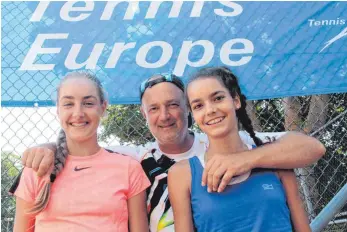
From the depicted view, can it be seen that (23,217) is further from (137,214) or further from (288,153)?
(288,153)

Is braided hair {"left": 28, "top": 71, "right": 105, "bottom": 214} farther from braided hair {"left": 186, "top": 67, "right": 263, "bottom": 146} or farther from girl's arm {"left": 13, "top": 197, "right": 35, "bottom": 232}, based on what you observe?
braided hair {"left": 186, "top": 67, "right": 263, "bottom": 146}

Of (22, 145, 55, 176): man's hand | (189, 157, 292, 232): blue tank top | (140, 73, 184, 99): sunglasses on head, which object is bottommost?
(189, 157, 292, 232): blue tank top

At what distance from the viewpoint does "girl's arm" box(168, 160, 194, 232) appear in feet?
5.35

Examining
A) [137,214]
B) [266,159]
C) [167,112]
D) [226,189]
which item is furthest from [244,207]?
[167,112]

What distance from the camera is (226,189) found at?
5.33 feet

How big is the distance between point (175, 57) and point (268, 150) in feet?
3.92

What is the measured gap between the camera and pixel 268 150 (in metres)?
1.65

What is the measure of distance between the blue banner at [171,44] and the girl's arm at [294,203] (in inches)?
37.8

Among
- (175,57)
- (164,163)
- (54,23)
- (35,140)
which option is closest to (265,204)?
(164,163)

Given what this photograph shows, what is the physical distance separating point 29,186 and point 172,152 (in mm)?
659

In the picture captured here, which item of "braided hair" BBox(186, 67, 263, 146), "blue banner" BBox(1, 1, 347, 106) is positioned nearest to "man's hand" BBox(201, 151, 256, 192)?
"braided hair" BBox(186, 67, 263, 146)

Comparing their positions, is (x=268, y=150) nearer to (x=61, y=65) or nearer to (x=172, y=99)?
(x=172, y=99)

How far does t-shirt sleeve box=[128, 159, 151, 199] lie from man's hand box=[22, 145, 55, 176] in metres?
0.33

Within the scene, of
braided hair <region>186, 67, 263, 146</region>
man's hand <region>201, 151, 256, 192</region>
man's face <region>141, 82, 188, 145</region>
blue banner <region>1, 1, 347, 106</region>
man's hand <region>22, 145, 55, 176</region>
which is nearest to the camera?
man's hand <region>201, 151, 256, 192</region>
